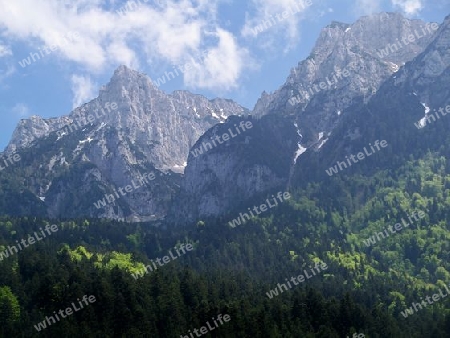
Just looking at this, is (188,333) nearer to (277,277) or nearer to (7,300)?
(7,300)

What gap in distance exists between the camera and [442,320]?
133375 millimetres

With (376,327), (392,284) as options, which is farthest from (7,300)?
(392,284)

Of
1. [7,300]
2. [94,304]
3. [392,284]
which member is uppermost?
[7,300]

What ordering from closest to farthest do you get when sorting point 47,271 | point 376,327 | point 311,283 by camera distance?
point 376,327 → point 47,271 → point 311,283

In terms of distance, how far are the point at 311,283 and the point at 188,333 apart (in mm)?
87450

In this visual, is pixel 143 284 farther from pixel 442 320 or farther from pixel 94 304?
pixel 442 320

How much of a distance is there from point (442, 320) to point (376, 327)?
58.3 ft

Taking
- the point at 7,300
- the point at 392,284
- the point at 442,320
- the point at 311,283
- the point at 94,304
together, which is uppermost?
the point at 7,300

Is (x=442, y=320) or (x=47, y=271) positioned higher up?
(x=47, y=271)

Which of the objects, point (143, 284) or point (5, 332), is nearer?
point (5, 332)

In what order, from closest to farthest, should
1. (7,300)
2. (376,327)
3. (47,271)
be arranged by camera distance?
1. (7,300)
2. (376,327)
3. (47,271)

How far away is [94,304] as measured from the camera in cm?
11794

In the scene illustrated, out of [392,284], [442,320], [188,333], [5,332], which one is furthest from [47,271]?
[392,284]

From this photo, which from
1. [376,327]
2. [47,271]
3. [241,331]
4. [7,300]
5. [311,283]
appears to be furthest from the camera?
[311,283]
